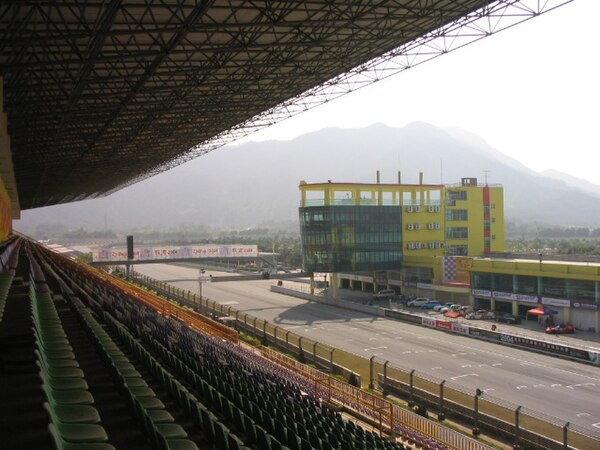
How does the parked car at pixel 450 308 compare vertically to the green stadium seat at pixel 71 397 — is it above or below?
below

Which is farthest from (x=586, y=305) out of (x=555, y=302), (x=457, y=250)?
(x=457, y=250)

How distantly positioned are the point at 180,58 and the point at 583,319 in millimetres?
26846

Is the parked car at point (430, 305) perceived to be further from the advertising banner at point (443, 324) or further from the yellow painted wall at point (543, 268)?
the advertising banner at point (443, 324)

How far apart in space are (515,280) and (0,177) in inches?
1191

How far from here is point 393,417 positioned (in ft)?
44.9

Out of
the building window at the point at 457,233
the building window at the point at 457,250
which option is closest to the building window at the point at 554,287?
the building window at the point at 457,250

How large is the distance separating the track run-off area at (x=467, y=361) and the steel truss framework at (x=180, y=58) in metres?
11.9

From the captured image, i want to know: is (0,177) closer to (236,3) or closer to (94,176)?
(236,3)

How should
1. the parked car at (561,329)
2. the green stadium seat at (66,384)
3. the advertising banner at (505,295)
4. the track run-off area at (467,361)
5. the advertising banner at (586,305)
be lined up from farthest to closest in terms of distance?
the advertising banner at (505,295), the advertising banner at (586,305), the parked car at (561,329), the track run-off area at (467,361), the green stadium seat at (66,384)

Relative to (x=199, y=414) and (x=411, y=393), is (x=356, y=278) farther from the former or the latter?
(x=199, y=414)

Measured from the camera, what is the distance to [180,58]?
1819 centimetres

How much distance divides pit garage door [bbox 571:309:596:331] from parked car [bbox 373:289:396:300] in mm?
16520

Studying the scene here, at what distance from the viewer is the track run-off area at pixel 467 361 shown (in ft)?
62.7

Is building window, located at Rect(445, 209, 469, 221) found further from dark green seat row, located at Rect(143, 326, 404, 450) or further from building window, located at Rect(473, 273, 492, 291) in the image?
dark green seat row, located at Rect(143, 326, 404, 450)
